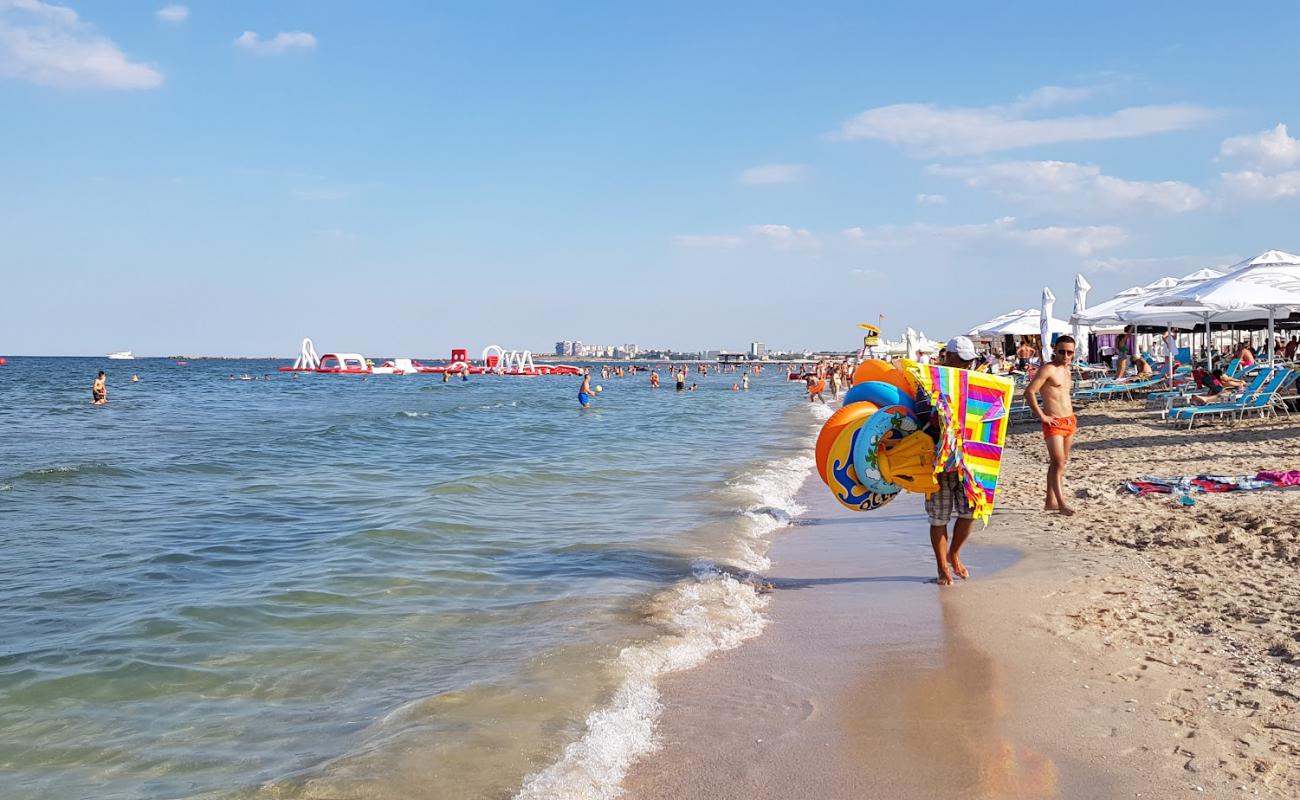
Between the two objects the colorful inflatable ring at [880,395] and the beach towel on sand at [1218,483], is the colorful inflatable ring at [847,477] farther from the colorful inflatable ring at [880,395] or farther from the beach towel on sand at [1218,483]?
the beach towel on sand at [1218,483]

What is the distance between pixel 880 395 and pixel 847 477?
53 centimetres

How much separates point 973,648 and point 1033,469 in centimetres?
705

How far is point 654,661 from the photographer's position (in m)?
4.56

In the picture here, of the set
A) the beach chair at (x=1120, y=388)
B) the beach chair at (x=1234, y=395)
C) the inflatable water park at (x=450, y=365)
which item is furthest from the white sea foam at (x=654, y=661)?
the inflatable water park at (x=450, y=365)

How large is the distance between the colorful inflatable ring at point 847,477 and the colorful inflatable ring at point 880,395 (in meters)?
0.21

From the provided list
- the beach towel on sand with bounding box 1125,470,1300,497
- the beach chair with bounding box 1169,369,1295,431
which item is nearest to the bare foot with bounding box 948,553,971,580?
the beach towel on sand with bounding box 1125,470,1300,497

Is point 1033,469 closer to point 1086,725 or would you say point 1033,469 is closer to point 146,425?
point 1086,725

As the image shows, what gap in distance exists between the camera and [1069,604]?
511 centimetres

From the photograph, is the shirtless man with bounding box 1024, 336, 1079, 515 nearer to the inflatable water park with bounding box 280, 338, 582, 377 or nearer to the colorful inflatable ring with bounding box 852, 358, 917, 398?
the colorful inflatable ring with bounding box 852, 358, 917, 398

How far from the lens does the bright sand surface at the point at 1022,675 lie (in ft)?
10.2

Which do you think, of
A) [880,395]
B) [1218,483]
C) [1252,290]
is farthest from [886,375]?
[1252,290]

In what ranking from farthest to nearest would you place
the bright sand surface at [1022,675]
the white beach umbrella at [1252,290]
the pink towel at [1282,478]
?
1. the white beach umbrella at [1252,290]
2. the pink towel at [1282,478]
3. the bright sand surface at [1022,675]

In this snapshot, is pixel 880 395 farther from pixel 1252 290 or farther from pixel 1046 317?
pixel 1046 317

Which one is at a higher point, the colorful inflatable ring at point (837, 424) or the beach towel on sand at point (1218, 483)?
the colorful inflatable ring at point (837, 424)
